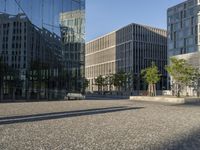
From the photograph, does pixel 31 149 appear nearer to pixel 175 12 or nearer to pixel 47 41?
pixel 47 41

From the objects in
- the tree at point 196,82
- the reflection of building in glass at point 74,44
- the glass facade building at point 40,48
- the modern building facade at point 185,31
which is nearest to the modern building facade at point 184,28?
the modern building facade at point 185,31

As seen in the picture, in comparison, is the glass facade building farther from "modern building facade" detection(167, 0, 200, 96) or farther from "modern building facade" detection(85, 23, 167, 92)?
"modern building facade" detection(85, 23, 167, 92)

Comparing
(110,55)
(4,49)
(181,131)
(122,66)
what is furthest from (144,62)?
(181,131)

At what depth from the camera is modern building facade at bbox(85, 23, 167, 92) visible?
148875mm

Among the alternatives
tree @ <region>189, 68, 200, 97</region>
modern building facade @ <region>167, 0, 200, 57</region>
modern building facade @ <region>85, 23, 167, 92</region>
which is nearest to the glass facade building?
tree @ <region>189, 68, 200, 97</region>

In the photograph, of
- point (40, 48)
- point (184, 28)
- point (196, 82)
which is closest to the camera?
point (40, 48)

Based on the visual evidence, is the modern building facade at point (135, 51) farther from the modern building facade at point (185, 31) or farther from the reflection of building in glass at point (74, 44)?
the reflection of building in glass at point (74, 44)

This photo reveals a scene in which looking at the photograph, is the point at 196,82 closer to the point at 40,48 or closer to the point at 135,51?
the point at 40,48

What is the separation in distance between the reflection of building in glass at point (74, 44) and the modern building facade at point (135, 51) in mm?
75370

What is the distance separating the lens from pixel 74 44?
6291cm

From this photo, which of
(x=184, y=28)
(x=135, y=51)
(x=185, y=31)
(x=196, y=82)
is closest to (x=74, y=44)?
(x=196, y=82)

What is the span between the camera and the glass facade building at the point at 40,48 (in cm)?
5025

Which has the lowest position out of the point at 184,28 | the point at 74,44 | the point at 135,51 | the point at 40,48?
the point at 40,48

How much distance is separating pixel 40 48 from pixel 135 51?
9916 cm
